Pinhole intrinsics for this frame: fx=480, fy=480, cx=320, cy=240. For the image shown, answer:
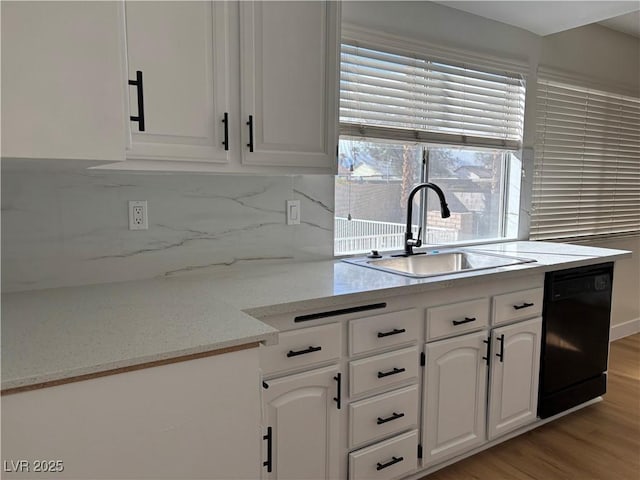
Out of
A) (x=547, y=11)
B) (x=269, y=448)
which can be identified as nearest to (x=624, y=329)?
(x=547, y=11)

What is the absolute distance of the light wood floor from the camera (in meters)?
2.16

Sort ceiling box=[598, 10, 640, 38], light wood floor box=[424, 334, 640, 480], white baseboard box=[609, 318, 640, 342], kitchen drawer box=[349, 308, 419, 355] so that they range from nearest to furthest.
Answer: kitchen drawer box=[349, 308, 419, 355] < light wood floor box=[424, 334, 640, 480] < ceiling box=[598, 10, 640, 38] < white baseboard box=[609, 318, 640, 342]

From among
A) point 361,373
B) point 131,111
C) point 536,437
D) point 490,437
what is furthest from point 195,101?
point 536,437

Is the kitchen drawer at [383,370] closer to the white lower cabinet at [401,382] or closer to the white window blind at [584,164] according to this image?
the white lower cabinet at [401,382]

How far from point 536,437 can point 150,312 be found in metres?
2.09

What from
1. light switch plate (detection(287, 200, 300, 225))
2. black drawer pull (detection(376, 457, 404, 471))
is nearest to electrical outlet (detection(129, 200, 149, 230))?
light switch plate (detection(287, 200, 300, 225))

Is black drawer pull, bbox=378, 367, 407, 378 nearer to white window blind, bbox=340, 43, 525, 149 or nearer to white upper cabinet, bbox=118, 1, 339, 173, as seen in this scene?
white upper cabinet, bbox=118, 1, 339, 173

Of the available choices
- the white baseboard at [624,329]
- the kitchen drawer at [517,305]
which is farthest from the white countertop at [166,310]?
the white baseboard at [624,329]

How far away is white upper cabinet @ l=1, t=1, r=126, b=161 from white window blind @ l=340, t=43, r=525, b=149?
1397 mm

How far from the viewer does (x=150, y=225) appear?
1916mm

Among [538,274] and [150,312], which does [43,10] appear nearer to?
[150,312]

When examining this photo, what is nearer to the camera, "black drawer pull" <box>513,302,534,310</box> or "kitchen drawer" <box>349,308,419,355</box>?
"kitchen drawer" <box>349,308,419,355</box>

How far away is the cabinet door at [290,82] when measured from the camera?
5.74 ft

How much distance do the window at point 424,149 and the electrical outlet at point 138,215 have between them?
0.98 m
